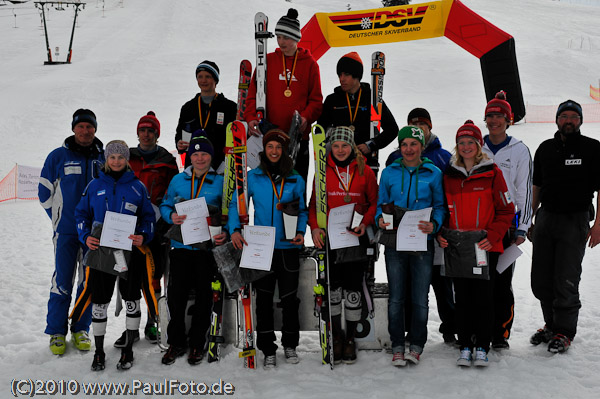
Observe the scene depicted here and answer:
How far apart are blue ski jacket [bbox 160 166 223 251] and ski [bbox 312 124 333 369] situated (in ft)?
2.94

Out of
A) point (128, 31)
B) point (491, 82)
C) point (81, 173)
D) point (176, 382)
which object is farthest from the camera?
point (128, 31)

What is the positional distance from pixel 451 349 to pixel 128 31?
40.4 meters

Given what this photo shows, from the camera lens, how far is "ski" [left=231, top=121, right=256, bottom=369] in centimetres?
404

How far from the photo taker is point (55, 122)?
19031 mm

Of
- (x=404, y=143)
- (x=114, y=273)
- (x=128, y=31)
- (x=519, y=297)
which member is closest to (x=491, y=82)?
(x=519, y=297)

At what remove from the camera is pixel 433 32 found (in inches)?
344

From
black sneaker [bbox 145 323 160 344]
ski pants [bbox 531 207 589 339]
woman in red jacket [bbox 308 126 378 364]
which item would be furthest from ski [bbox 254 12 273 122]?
ski pants [bbox 531 207 589 339]

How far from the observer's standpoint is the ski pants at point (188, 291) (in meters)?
4.13

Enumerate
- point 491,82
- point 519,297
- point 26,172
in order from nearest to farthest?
point 519,297, point 491,82, point 26,172

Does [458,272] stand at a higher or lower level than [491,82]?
lower

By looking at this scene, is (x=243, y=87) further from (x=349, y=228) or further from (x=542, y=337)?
(x=542, y=337)

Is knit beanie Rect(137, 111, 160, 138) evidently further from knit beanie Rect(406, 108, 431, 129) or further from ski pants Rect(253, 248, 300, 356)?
knit beanie Rect(406, 108, 431, 129)

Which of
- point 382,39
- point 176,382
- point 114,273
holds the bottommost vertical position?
point 176,382

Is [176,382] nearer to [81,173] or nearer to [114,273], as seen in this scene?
[114,273]
